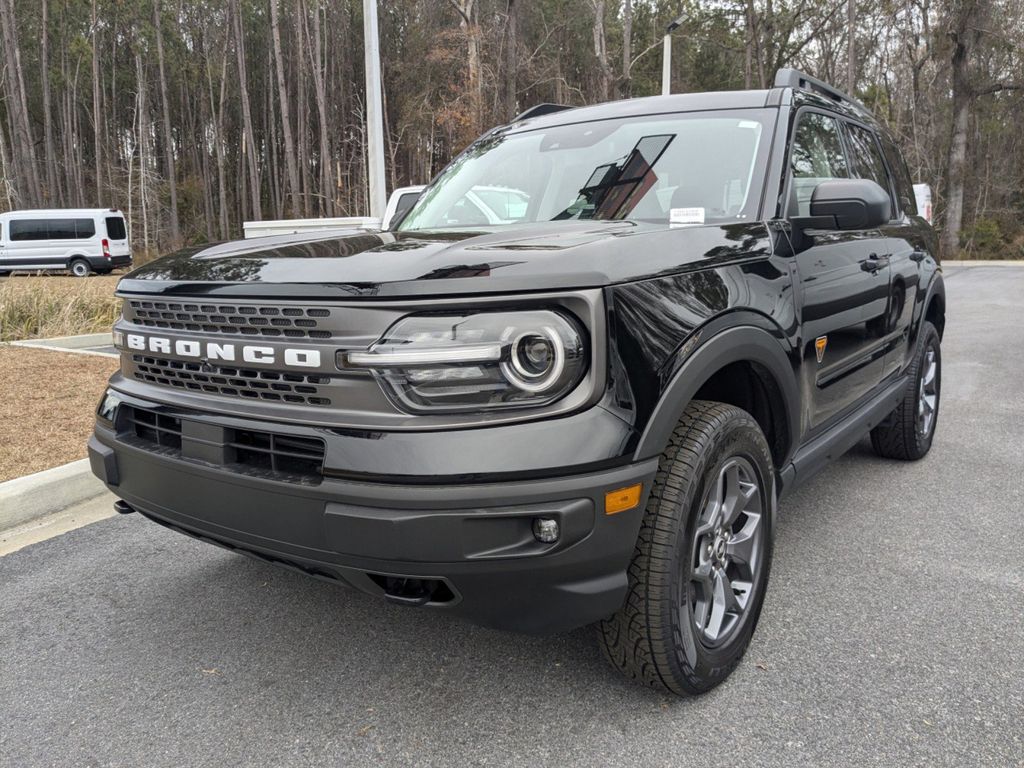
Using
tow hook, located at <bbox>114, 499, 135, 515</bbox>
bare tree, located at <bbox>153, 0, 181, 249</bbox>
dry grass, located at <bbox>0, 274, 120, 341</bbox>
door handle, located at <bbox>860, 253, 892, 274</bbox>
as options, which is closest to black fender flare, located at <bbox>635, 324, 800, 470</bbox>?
door handle, located at <bbox>860, 253, 892, 274</bbox>

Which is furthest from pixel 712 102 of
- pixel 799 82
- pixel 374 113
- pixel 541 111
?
pixel 374 113

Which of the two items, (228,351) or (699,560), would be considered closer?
(228,351)

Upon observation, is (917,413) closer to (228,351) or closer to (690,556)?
(690,556)

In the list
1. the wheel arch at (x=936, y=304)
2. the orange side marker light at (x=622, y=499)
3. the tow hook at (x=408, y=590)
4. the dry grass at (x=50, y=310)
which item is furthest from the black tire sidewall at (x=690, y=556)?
the dry grass at (x=50, y=310)

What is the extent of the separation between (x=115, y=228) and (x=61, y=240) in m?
1.78

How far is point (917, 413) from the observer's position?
446 centimetres

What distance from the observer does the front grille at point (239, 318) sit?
1.96m

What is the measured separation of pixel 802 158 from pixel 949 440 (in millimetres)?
2898

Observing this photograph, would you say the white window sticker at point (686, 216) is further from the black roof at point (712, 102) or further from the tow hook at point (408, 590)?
the tow hook at point (408, 590)

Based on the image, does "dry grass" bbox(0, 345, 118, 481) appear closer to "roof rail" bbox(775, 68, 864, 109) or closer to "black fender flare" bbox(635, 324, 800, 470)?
"black fender flare" bbox(635, 324, 800, 470)

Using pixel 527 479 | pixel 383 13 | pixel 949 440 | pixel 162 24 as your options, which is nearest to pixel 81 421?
pixel 527 479

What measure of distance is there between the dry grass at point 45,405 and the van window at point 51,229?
22.0m

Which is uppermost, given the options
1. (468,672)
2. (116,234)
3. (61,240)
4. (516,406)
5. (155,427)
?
(116,234)

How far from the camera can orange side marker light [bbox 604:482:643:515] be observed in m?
1.86
